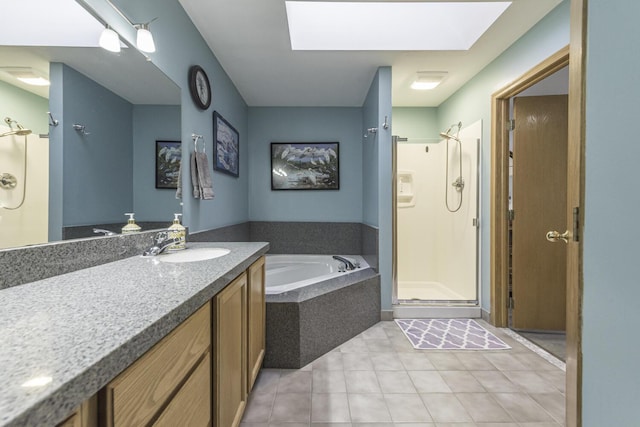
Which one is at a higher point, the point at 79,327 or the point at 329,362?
the point at 79,327

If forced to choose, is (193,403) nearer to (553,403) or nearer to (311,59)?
(553,403)

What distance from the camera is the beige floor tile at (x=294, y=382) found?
1.66 metres

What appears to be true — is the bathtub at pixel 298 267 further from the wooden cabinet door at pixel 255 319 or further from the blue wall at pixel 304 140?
the wooden cabinet door at pixel 255 319

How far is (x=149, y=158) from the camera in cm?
147

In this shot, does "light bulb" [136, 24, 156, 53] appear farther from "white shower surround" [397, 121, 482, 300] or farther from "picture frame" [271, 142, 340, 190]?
"white shower surround" [397, 121, 482, 300]

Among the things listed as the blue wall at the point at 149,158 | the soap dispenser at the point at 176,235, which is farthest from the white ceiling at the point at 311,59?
the soap dispenser at the point at 176,235

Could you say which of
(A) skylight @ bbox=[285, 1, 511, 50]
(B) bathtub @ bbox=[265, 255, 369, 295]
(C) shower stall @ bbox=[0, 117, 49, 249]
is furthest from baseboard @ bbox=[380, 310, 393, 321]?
(C) shower stall @ bbox=[0, 117, 49, 249]

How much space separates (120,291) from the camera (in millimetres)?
791


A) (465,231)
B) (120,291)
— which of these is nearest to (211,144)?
(120,291)

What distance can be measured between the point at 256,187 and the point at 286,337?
2121 mm

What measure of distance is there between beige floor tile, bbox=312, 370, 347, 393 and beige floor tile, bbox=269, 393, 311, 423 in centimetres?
10

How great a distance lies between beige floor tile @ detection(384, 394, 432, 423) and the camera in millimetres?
1436

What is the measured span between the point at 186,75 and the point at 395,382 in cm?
242

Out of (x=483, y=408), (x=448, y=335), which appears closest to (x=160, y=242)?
(x=483, y=408)
